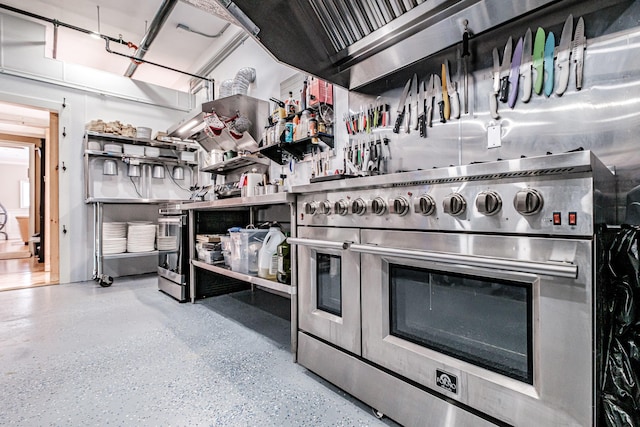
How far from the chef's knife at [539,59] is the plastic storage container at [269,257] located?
169cm

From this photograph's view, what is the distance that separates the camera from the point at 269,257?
2188 millimetres

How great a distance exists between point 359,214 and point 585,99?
3.54 ft

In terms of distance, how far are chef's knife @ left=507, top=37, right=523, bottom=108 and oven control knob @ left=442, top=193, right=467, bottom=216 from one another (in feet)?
2.75

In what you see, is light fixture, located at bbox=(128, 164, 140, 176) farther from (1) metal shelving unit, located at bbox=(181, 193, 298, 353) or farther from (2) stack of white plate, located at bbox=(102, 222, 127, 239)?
(1) metal shelving unit, located at bbox=(181, 193, 298, 353)

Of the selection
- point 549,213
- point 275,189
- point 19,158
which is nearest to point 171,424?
point 549,213

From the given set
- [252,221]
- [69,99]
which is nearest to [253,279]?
[252,221]

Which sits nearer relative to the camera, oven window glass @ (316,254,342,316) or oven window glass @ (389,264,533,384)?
oven window glass @ (389,264,533,384)

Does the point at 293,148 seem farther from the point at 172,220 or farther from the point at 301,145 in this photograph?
the point at 172,220

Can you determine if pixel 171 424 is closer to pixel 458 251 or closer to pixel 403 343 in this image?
pixel 403 343

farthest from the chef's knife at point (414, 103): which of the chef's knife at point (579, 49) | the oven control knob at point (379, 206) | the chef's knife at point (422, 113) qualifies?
the oven control knob at point (379, 206)

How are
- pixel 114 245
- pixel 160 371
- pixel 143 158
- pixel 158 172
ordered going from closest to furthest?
1. pixel 160 371
2. pixel 114 245
3. pixel 143 158
4. pixel 158 172

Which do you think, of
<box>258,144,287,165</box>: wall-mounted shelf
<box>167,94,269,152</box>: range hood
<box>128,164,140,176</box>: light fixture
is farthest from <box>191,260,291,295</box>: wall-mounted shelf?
<box>128,164,140,176</box>: light fixture

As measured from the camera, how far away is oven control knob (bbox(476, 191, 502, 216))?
95 centimetres

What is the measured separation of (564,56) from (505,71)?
24 centimetres
